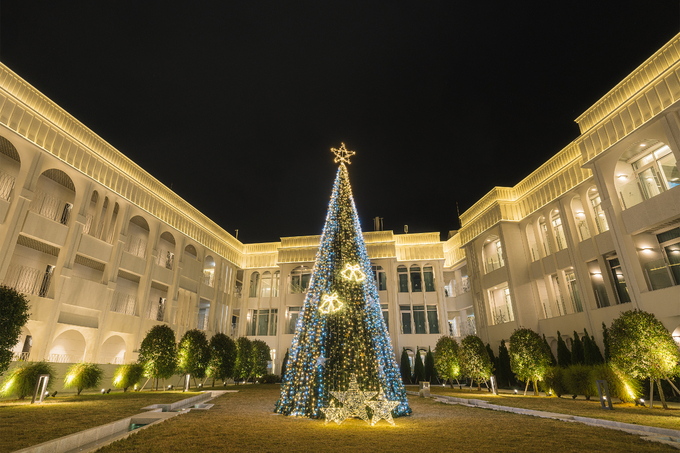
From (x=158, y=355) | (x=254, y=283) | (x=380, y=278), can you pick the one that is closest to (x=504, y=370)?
(x=380, y=278)

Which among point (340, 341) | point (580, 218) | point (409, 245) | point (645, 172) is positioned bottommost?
point (340, 341)

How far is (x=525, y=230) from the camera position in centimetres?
2423

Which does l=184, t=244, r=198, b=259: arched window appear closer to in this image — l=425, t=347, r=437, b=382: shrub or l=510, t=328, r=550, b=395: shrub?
l=425, t=347, r=437, b=382: shrub

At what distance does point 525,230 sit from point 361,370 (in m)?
20.1

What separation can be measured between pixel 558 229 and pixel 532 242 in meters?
2.33

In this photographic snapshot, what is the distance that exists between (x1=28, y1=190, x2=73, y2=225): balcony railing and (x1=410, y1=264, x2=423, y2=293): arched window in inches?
1060

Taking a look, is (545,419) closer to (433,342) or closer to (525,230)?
(525,230)

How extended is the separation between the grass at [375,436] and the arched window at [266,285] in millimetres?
27874

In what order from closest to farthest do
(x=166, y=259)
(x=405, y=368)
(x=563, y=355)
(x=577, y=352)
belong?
(x=577, y=352) → (x=563, y=355) → (x=405, y=368) → (x=166, y=259)

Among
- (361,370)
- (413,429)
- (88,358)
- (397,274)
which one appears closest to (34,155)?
(88,358)

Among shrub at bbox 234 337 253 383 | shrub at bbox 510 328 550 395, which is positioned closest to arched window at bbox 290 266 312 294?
shrub at bbox 234 337 253 383

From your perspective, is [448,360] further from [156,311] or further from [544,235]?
[156,311]

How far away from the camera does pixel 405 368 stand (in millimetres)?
28797

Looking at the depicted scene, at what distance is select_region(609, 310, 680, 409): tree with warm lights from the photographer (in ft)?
37.2
